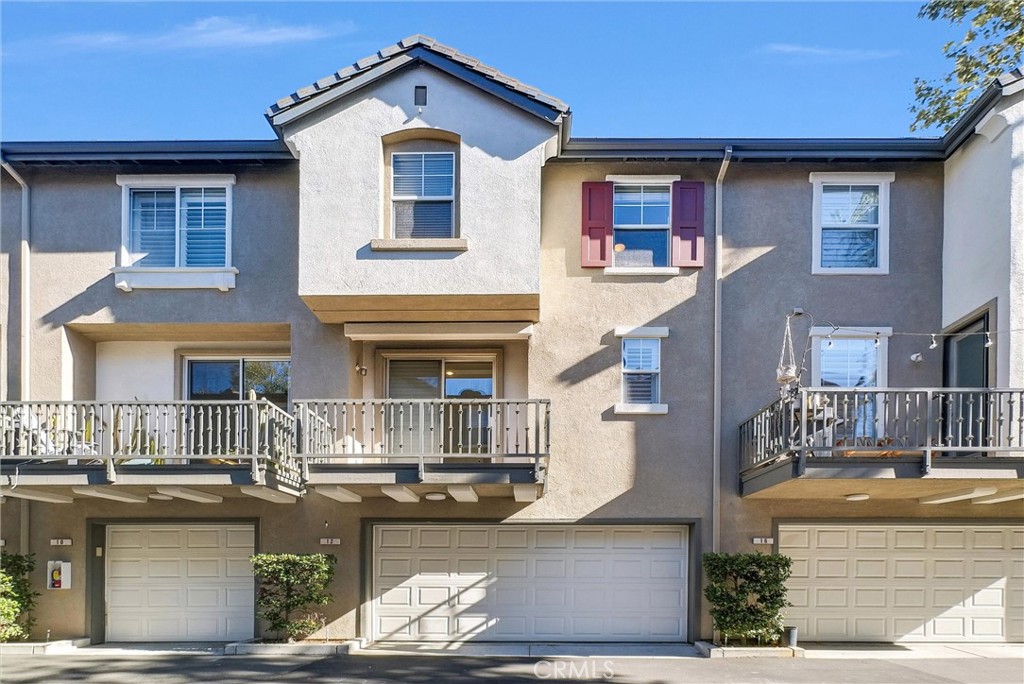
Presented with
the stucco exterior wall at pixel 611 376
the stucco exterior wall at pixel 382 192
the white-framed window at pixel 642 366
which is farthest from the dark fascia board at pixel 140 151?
the white-framed window at pixel 642 366

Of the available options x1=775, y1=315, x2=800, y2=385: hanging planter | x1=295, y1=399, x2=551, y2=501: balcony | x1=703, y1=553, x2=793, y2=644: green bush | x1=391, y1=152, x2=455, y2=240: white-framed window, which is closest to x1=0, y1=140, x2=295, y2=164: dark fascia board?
x1=391, y1=152, x2=455, y2=240: white-framed window

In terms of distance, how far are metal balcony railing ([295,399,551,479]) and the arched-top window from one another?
2629mm

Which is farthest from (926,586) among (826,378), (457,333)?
(457,333)

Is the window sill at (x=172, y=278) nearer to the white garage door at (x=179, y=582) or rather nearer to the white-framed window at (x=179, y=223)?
the white-framed window at (x=179, y=223)

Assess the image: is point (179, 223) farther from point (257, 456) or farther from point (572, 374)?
point (572, 374)

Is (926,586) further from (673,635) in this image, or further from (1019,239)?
(1019,239)

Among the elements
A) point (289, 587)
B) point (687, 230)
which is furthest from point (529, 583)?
point (687, 230)

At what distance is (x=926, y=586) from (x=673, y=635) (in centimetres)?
403

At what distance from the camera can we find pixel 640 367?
551 inches

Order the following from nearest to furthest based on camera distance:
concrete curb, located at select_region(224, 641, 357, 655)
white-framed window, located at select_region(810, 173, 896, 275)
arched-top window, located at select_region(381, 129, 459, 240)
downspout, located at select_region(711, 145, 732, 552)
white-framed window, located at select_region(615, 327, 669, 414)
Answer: concrete curb, located at select_region(224, 641, 357, 655)
arched-top window, located at select_region(381, 129, 459, 240)
downspout, located at select_region(711, 145, 732, 552)
white-framed window, located at select_region(615, 327, 669, 414)
white-framed window, located at select_region(810, 173, 896, 275)

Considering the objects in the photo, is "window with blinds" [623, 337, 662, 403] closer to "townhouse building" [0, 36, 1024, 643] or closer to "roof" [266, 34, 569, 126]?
"townhouse building" [0, 36, 1024, 643]

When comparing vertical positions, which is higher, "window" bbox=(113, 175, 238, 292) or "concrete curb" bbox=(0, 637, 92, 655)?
"window" bbox=(113, 175, 238, 292)

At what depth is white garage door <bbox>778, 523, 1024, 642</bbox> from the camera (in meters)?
13.9

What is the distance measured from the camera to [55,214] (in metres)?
14.1
